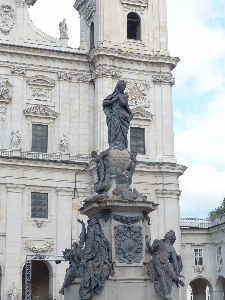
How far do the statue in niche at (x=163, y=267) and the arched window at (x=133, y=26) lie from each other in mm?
24457

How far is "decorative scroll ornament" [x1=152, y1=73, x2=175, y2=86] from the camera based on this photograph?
35.7 m

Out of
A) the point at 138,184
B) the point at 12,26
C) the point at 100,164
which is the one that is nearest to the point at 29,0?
the point at 12,26

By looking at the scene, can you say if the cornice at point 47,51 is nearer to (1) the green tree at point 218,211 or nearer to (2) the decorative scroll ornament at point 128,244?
(2) the decorative scroll ornament at point 128,244

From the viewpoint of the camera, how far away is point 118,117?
15.5 meters

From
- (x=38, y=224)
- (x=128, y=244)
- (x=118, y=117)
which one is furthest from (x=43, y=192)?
(x=128, y=244)

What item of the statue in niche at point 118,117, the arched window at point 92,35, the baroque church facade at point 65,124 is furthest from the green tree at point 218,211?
the statue in niche at point 118,117

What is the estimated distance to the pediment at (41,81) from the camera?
3447 centimetres

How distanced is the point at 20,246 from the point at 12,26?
1316 cm

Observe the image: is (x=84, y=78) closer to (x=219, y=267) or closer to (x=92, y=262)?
(x=219, y=267)

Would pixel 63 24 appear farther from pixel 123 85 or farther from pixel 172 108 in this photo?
pixel 123 85

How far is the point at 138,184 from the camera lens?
3334 centimetres

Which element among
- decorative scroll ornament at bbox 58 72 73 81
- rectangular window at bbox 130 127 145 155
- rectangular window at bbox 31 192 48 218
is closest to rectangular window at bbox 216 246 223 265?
rectangular window at bbox 130 127 145 155

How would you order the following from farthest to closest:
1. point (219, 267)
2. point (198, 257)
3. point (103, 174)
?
point (198, 257), point (219, 267), point (103, 174)

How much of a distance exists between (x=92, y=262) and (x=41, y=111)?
2128 centimetres
